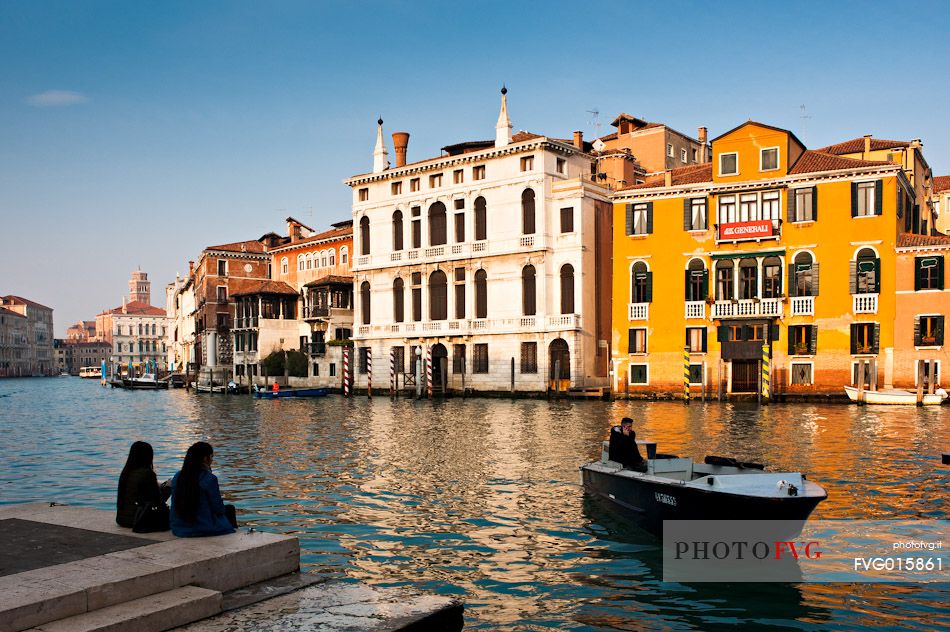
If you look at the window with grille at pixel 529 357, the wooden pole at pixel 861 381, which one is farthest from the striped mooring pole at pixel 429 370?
the wooden pole at pixel 861 381

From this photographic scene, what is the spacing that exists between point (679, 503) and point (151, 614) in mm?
6894

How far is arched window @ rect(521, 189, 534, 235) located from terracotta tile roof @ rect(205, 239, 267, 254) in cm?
3358

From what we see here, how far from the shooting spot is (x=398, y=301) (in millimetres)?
52375

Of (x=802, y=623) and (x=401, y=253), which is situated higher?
(x=401, y=253)

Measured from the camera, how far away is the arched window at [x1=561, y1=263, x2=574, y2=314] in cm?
4472

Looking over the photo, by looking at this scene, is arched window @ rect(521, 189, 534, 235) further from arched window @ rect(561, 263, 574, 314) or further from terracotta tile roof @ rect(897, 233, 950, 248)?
terracotta tile roof @ rect(897, 233, 950, 248)

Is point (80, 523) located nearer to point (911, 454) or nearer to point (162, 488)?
point (162, 488)

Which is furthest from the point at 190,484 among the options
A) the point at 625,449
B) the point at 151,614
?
the point at 625,449

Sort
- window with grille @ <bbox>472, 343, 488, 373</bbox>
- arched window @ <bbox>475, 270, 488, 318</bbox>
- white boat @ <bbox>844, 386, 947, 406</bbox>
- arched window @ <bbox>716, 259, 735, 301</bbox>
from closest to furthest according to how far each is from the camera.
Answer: white boat @ <bbox>844, 386, 947, 406</bbox>
arched window @ <bbox>716, 259, 735, 301</bbox>
window with grille @ <bbox>472, 343, 488, 373</bbox>
arched window @ <bbox>475, 270, 488, 318</bbox>

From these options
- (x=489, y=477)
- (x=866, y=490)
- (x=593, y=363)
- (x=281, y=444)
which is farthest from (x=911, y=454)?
(x=593, y=363)

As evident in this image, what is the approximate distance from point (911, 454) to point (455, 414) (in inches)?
733

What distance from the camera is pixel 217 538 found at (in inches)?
302

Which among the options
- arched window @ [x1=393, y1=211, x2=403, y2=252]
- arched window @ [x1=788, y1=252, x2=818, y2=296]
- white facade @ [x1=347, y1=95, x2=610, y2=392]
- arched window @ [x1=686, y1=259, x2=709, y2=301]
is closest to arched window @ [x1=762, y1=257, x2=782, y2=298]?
arched window @ [x1=788, y1=252, x2=818, y2=296]

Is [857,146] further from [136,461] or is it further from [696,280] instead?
[136,461]
